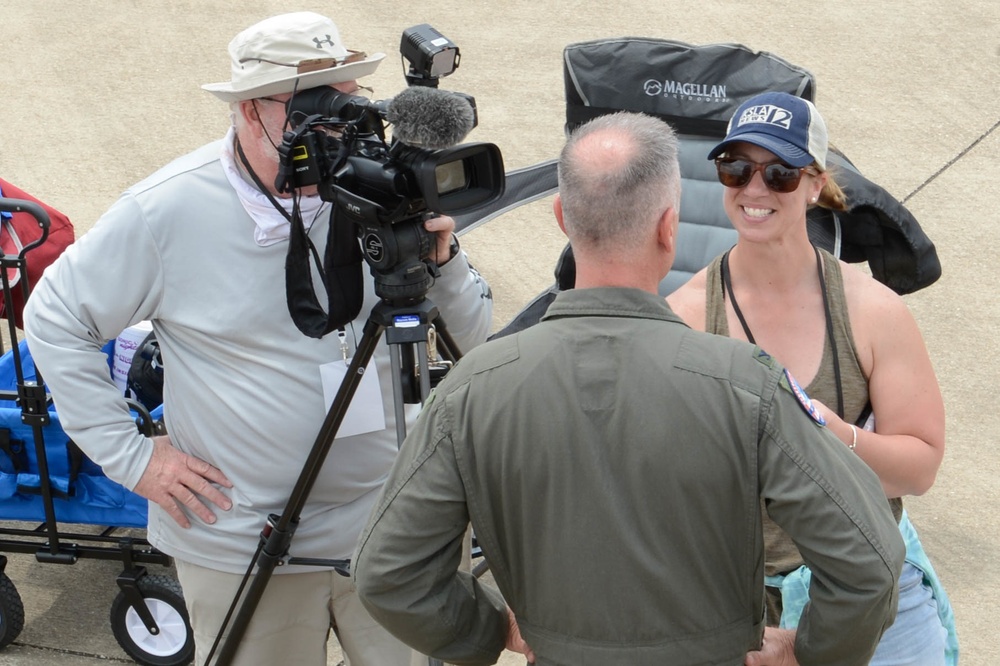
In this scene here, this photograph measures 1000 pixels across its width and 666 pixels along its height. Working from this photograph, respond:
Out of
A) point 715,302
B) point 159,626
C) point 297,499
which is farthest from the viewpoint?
point 159,626

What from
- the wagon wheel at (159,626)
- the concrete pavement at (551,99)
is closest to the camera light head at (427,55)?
the wagon wheel at (159,626)

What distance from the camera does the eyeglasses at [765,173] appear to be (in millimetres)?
2117

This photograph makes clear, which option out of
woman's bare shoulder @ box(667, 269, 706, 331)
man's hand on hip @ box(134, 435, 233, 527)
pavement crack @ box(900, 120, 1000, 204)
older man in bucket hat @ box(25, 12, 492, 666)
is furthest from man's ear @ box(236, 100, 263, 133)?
pavement crack @ box(900, 120, 1000, 204)

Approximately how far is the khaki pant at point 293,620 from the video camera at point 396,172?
754mm

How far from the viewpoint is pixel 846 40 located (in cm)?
684

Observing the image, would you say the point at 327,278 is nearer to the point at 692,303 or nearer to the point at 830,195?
the point at 692,303

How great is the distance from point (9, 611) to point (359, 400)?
1.47m

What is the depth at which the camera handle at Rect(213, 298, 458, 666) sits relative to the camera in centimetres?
219

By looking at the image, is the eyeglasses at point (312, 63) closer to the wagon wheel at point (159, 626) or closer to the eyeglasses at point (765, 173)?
the eyeglasses at point (765, 173)

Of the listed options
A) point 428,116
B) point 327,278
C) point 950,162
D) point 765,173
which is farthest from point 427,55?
point 950,162

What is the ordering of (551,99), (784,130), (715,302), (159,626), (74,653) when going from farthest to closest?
(551,99), (74,653), (159,626), (715,302), (784,130)

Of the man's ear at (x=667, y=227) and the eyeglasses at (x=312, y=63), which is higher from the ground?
the man's ear at (x=667, y=227)

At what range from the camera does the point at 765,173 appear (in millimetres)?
2129

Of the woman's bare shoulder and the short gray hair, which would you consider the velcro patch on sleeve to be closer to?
the short gray hair
